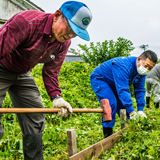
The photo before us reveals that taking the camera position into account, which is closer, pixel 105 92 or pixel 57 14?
pixel 57 14

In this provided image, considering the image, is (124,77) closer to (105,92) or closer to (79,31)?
(105,92)

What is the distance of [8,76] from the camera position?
2039mm

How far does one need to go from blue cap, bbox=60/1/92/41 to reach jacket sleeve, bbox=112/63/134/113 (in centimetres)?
132

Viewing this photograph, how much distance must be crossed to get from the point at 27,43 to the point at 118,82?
163 centimetres

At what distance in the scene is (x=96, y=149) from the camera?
8.45 feet

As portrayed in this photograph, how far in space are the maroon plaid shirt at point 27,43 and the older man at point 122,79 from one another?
112cm

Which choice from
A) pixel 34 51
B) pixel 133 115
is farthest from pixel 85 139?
pixel 34 51

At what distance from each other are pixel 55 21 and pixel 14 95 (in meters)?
1.01

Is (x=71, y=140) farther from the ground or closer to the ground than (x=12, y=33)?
closer to the ground

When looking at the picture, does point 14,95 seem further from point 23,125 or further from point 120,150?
point 120,150

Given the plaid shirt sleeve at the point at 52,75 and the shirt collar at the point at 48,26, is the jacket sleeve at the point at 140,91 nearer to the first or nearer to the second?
the plaid shirt sleeve at the point at 52,75

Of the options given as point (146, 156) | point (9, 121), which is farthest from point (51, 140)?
point (146, 156)

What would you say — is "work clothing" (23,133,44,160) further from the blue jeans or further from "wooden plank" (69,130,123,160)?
the blue jeans

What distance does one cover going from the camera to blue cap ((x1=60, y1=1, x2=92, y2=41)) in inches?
67.9
